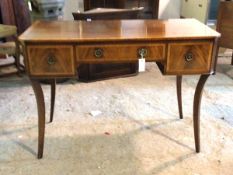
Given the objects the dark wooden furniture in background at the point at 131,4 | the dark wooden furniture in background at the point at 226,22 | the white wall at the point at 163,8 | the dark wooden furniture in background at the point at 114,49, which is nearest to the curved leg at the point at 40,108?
the dark wooden furniture in background at the point at 114,49

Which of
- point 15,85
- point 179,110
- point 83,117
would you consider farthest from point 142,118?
point 15,85

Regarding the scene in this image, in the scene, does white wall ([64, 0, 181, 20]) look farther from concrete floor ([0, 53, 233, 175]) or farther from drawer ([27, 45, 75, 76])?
drawer ([27, 45, 75, 76])

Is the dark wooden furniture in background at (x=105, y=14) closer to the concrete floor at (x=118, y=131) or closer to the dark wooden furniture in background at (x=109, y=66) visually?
the dark wooden furniture in background at (x=109, y=66)

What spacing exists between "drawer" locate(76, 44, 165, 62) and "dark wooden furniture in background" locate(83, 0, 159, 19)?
1.84m

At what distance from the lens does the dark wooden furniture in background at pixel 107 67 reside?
98.6 inches

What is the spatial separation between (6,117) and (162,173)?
1.30 m

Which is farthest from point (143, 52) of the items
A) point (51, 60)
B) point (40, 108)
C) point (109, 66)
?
point (109, 66)

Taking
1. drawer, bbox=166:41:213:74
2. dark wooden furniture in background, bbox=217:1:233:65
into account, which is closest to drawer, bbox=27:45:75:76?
drawer, bbox=166:41:213:74

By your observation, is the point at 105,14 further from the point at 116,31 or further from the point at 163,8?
the point at 163,8

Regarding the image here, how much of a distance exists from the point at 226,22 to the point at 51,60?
6.83ft

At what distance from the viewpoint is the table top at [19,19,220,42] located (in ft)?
4.59

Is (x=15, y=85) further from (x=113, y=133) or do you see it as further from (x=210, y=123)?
(x=210, y=123)

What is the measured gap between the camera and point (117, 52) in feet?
4.71

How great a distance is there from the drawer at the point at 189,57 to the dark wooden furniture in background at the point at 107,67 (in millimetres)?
1173
